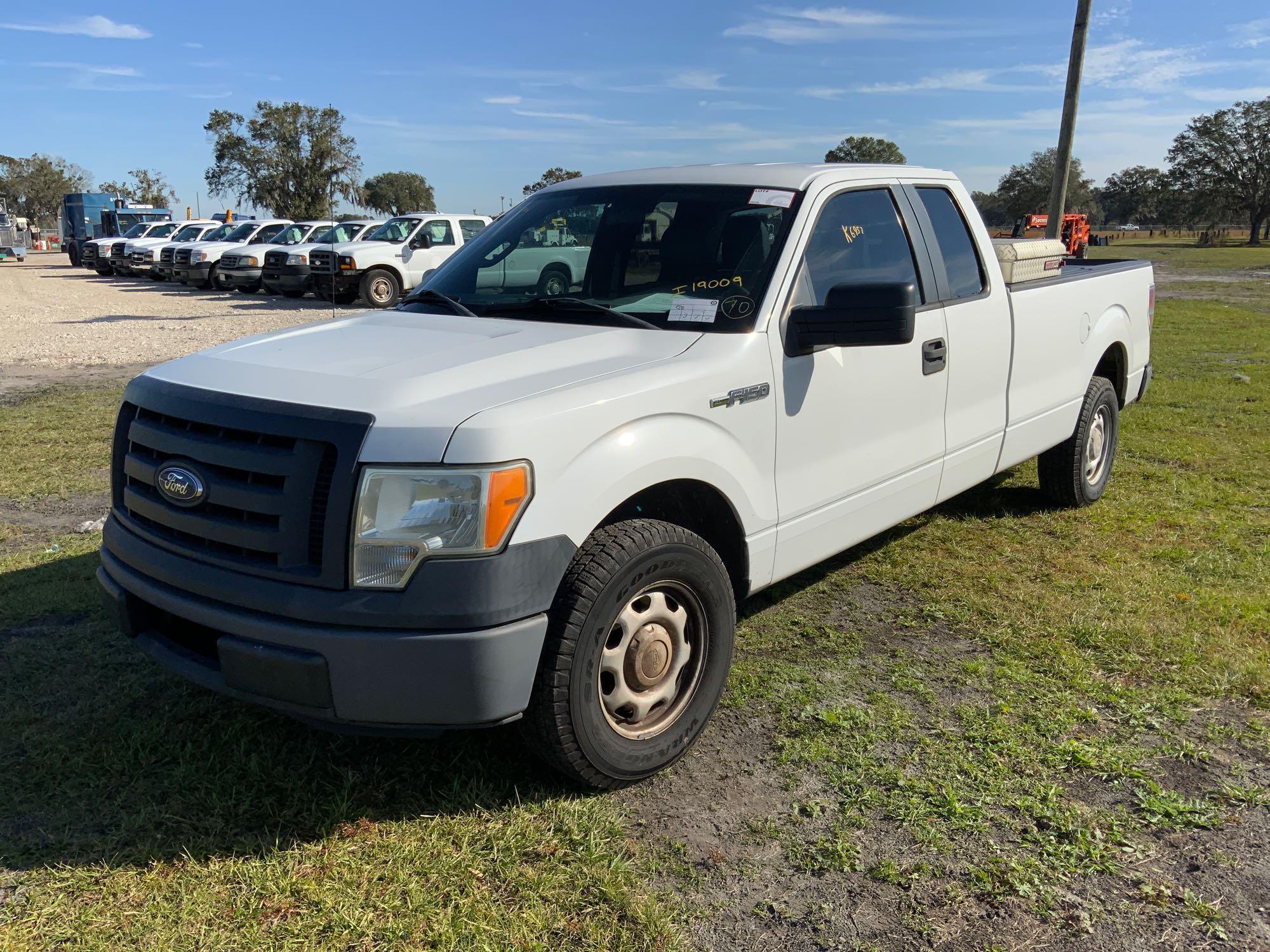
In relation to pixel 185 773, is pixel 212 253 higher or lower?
higher

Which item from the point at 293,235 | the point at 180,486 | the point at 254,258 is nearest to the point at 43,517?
the point at 180,486

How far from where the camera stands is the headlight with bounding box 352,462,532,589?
8.58ft

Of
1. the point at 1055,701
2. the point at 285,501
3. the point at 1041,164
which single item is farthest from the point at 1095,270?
the point at 1041,164

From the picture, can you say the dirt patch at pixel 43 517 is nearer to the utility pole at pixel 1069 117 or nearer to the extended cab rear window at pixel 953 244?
the extended cab rear window at pixel 953 244

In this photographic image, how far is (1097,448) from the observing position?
6.21 m

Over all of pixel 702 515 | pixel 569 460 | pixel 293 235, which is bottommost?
pixel 702 515

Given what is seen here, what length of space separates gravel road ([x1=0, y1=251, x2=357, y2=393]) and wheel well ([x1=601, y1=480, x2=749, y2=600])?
9998 mm

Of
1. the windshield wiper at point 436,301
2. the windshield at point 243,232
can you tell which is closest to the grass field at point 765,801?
the windshield wiper at point 436,301

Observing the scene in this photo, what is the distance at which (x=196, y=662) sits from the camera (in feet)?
9.67

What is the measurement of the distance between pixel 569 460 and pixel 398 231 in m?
19.8

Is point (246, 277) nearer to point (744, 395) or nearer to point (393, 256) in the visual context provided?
point (393, 256)

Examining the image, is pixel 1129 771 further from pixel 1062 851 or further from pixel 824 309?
pixel 824 309

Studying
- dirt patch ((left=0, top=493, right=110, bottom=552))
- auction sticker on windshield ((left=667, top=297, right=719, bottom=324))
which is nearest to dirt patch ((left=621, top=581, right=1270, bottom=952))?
auction sticker on windshield ((left=667, top=297, right=719, bottom=324))

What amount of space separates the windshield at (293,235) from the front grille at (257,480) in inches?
991
